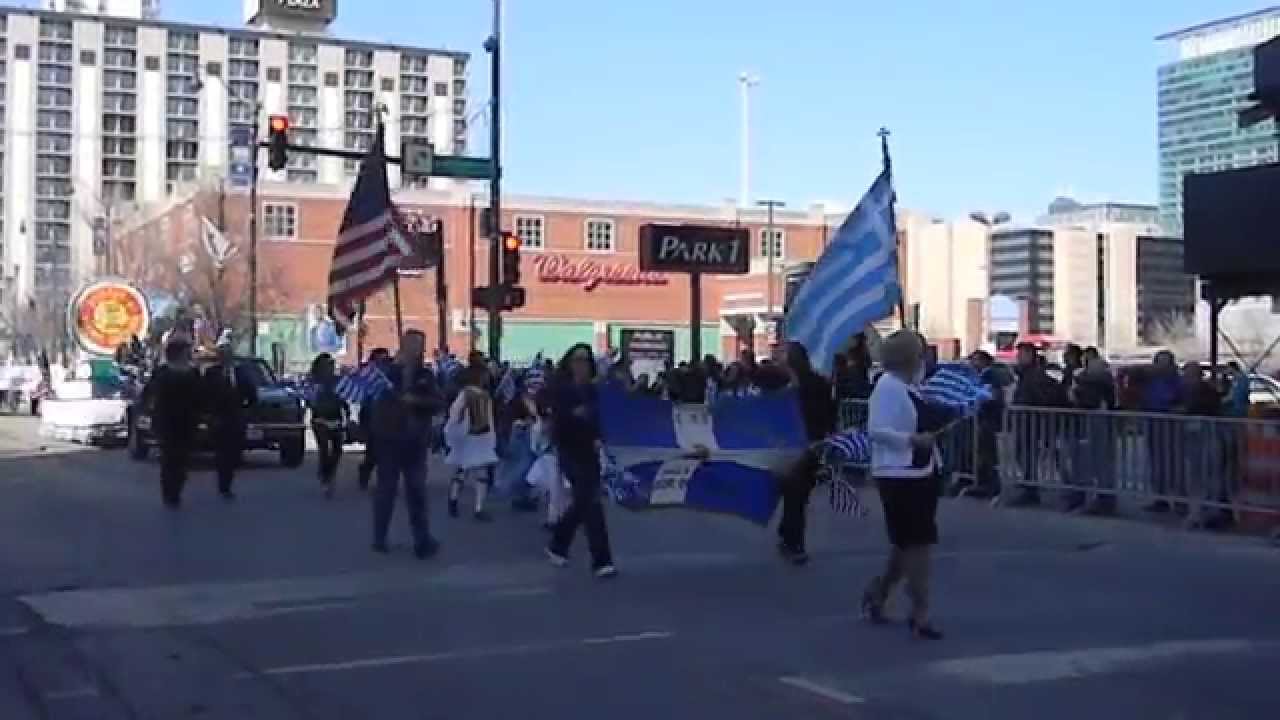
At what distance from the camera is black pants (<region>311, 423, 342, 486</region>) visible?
71.1 feet

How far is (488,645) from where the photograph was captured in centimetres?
1027

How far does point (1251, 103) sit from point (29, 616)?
20908mm

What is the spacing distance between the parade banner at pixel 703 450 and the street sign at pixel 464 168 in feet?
60.1

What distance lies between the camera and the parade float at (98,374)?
35.7 meters

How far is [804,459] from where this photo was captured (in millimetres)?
14070

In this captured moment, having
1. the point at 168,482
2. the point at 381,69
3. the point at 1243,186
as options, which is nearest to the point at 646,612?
the point at 168,482

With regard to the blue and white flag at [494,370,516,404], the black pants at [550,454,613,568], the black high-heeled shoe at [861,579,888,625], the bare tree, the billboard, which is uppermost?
the billboard

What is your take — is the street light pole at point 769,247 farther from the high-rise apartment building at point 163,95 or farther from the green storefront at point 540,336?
the high-rise apartment building at point 163,95

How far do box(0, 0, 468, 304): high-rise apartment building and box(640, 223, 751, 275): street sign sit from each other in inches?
4457

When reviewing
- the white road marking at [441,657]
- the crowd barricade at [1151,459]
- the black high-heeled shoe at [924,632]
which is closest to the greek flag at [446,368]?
the crowd barricade at [1151,459]

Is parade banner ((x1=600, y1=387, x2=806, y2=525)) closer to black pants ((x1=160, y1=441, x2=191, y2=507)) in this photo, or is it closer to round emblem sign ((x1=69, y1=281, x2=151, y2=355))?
black pants ((x1=160, y1=441, x2=191, y2=507))

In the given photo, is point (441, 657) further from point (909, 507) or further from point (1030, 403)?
point (1030, 403)

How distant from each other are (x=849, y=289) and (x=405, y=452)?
4.28 meters

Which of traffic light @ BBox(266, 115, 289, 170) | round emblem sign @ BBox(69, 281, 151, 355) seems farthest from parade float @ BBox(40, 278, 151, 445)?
traffic light @ BBox(266, 115, 289, 170)
